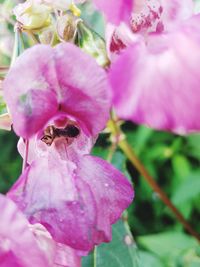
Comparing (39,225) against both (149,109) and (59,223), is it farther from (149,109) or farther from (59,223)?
(149,109)

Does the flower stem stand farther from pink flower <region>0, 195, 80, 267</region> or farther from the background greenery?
pink flower <region>0, 195, 80, 267</region>

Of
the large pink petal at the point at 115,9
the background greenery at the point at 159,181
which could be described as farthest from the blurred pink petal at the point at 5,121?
the background greenery at the point at 159,181

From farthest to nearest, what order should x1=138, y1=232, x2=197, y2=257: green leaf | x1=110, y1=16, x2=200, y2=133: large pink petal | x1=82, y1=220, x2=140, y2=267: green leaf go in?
x1=138, y1=232, x2=197, y2=257: green leaf < x1=82, y1=220, x2=140, y2=267: green leaf < x1=110, y1=16, x2=200, y2=133: large pink petal

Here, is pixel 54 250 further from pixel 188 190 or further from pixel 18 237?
pixel 188 190

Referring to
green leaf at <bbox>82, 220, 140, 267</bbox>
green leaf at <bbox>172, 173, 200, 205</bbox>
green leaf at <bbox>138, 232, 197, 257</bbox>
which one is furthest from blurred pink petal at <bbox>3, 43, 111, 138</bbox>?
green leaf at <bbox>172, 173, 200, 205</bbox>

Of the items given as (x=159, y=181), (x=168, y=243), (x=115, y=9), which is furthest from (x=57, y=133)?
(x=159, y=181)
